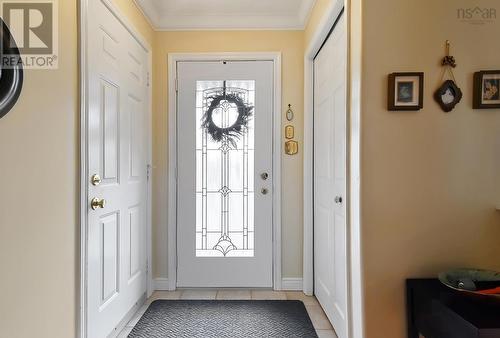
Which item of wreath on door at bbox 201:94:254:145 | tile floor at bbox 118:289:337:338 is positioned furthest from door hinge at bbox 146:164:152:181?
tile floor at bbox 118:289:337:338

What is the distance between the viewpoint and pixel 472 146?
1395mm

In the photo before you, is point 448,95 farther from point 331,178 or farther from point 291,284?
point 291,284

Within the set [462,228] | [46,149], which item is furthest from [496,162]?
[46,149]

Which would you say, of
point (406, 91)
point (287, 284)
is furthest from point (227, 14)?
point (287, 284)

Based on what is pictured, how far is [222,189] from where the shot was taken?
2.66 metres

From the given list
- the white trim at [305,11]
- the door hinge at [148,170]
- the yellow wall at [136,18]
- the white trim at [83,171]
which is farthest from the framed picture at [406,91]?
the door hinge at [148,170]

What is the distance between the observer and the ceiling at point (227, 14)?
246 cm

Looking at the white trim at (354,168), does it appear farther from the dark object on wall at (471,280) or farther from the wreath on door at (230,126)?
the wreath on door at (230,126)

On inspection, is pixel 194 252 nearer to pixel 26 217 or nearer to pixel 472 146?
pixel 26 217

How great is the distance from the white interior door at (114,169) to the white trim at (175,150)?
0.76 ft

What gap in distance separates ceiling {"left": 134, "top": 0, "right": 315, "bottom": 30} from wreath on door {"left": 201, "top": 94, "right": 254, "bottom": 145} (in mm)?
645

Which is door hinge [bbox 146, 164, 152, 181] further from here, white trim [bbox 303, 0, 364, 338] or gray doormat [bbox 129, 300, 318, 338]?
white trim [bbox 303, 0, 364, 338]

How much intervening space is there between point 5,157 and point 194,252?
1.80 metres

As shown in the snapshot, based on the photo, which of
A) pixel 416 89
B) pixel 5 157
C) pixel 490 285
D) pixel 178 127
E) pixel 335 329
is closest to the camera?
pixel 5 157
